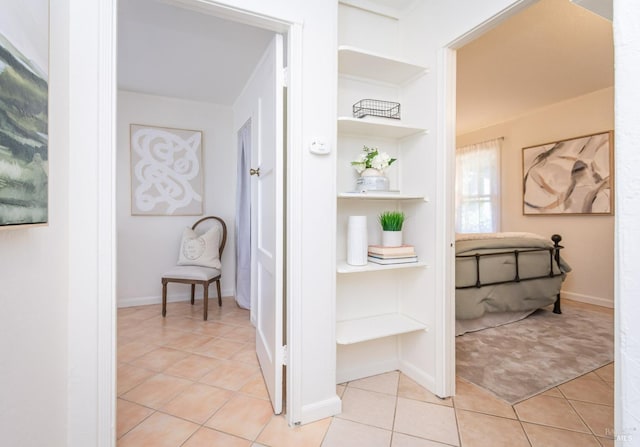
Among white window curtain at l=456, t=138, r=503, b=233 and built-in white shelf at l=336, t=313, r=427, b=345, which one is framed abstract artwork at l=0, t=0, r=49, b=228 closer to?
built-in white shelf at l=336, t=313, r=427, b=345

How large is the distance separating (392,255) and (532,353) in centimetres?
153

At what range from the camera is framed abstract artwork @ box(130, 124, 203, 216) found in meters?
3.57

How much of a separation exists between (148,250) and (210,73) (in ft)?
6.76

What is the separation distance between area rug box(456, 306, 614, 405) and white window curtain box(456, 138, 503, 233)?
89.5 inches

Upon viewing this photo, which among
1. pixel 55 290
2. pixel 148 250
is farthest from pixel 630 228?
pixel 148 250

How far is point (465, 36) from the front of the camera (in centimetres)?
171

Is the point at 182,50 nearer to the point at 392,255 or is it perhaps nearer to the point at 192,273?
the point at 192,273

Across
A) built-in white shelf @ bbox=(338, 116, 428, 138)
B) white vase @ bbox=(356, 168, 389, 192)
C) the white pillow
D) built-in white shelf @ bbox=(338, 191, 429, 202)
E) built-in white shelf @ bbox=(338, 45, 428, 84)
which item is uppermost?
built-in white shelf @ bbox=(338, 45, 428, 84)

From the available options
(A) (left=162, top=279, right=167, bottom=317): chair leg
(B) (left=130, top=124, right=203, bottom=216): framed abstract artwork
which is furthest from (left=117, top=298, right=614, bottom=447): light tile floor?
(B) (left=130, top=124, right=203, bottom=216): framed abstract artwork

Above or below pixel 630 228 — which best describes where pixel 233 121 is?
above

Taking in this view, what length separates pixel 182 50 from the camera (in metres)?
2.63

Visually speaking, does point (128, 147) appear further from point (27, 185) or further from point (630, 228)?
point (630, 228)

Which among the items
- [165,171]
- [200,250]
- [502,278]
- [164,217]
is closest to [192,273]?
[200,250]

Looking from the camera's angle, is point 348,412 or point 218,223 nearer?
point 348,412
